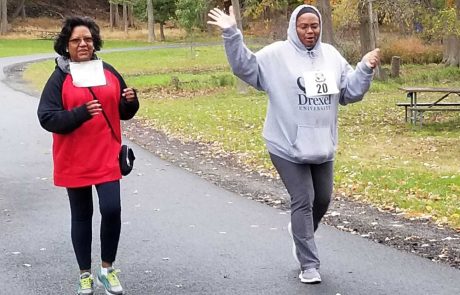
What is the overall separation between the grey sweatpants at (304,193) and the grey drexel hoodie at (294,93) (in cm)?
9

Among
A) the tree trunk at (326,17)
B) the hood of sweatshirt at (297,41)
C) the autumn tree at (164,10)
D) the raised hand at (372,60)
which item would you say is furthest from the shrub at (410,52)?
the hood of sweatshirt at (297,41)

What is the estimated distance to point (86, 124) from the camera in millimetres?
5199

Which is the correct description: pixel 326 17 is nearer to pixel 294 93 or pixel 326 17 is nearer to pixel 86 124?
pixel 294 93

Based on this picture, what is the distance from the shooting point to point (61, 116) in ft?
16.7

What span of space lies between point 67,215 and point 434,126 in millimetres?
11089

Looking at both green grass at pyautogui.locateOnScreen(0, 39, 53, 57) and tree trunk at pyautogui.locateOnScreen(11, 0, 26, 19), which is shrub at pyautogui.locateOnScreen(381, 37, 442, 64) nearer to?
green grass at pyautogui.locateOnScreen(0, 39, 53, 57)

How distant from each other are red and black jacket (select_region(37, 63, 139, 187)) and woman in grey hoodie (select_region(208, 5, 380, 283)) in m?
0.85

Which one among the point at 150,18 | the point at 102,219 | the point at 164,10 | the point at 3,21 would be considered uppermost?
the point at 164,10

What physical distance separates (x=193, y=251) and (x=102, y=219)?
1515mm

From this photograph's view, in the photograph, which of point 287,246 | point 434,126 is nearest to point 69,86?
point 287,246

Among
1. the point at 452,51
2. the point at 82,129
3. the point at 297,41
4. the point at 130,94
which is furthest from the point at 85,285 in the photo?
the point at 452,51

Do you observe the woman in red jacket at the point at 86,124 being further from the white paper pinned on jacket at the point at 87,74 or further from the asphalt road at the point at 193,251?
the asphalt road at the point at 193,251

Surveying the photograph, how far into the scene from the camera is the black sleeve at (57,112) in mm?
5066

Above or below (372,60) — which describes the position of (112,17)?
above
